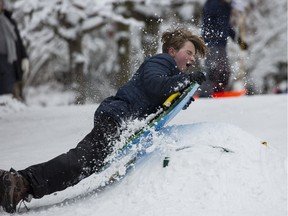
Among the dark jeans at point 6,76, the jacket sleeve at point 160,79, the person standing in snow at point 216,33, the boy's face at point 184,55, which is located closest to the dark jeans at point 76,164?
the jacket sleeve at point 160,79

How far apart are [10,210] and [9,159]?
5.14ft

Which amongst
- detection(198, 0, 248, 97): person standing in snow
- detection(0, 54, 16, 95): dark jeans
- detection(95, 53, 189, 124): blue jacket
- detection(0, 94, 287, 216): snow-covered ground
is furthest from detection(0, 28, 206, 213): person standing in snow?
detection(0, 54, 16, 95): dark jeans

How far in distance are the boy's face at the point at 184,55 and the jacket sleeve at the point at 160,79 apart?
196 millimetres

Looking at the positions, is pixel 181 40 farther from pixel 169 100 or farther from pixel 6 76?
pixel 6 76

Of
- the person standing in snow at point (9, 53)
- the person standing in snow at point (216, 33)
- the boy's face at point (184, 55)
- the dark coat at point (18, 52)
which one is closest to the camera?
the boy's face at point (184, 55)

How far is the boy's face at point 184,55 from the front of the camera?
14.0 ft

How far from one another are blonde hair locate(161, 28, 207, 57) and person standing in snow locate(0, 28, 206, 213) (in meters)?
0.07

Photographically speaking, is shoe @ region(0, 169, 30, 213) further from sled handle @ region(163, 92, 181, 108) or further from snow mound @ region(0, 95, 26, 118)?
snow mound @ region(0, 95, 26, 118)

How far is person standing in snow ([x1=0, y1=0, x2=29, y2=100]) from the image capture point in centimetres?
792

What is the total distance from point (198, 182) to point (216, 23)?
4.44 m

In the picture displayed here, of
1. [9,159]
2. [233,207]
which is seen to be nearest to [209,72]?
[9,159]

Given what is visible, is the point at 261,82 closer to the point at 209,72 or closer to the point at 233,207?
the point at 209,72

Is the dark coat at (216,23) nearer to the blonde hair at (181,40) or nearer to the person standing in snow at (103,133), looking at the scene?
the blonde hair at (181,40)

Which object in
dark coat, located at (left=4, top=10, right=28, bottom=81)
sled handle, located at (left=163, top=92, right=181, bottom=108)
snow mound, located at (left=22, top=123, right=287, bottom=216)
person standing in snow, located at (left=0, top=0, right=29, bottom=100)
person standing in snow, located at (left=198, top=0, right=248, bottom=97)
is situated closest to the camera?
snow mound, located at (left=22, top=123, right=287, bottom=216)
